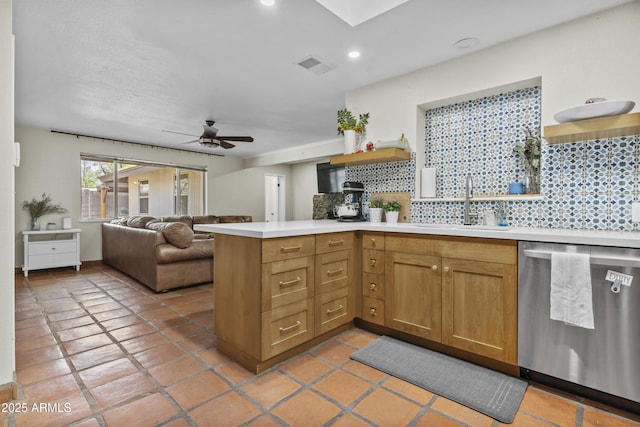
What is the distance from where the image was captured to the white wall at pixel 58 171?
506cm

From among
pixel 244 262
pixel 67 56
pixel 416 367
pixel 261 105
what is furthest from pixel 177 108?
pixel 416 367

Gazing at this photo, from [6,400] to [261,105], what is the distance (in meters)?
3.68

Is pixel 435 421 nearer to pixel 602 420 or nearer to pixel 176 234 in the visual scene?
pixel 602 420

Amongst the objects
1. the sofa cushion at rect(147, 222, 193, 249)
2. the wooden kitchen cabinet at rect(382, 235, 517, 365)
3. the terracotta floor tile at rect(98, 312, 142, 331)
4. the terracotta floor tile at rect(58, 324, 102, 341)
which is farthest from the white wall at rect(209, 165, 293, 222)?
the wooden kitchen cabinet at rect(382, 235, 517, 365)

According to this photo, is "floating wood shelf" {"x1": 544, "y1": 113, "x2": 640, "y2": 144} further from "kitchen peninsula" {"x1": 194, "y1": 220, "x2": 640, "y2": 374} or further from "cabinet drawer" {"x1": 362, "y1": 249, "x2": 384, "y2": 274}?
"cabinet drawer" {"x1": 362, "y1": 249, "x2": 384, "y2": 274}

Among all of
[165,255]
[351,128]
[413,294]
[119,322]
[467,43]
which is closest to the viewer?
[413,294]

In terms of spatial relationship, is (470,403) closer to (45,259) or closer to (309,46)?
(309,46)

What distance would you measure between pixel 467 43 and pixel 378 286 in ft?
6.83

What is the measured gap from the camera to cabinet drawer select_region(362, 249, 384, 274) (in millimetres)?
2469

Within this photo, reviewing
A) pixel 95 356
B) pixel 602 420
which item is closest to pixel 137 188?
pixel 95 356

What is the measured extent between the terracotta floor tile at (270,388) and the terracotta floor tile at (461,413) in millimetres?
776

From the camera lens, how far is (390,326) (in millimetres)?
2410

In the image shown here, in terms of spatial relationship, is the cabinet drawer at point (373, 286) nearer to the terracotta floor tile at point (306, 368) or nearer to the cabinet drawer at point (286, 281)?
the cabinet drawer at point (286, 281)

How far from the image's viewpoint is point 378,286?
8.18 feet
